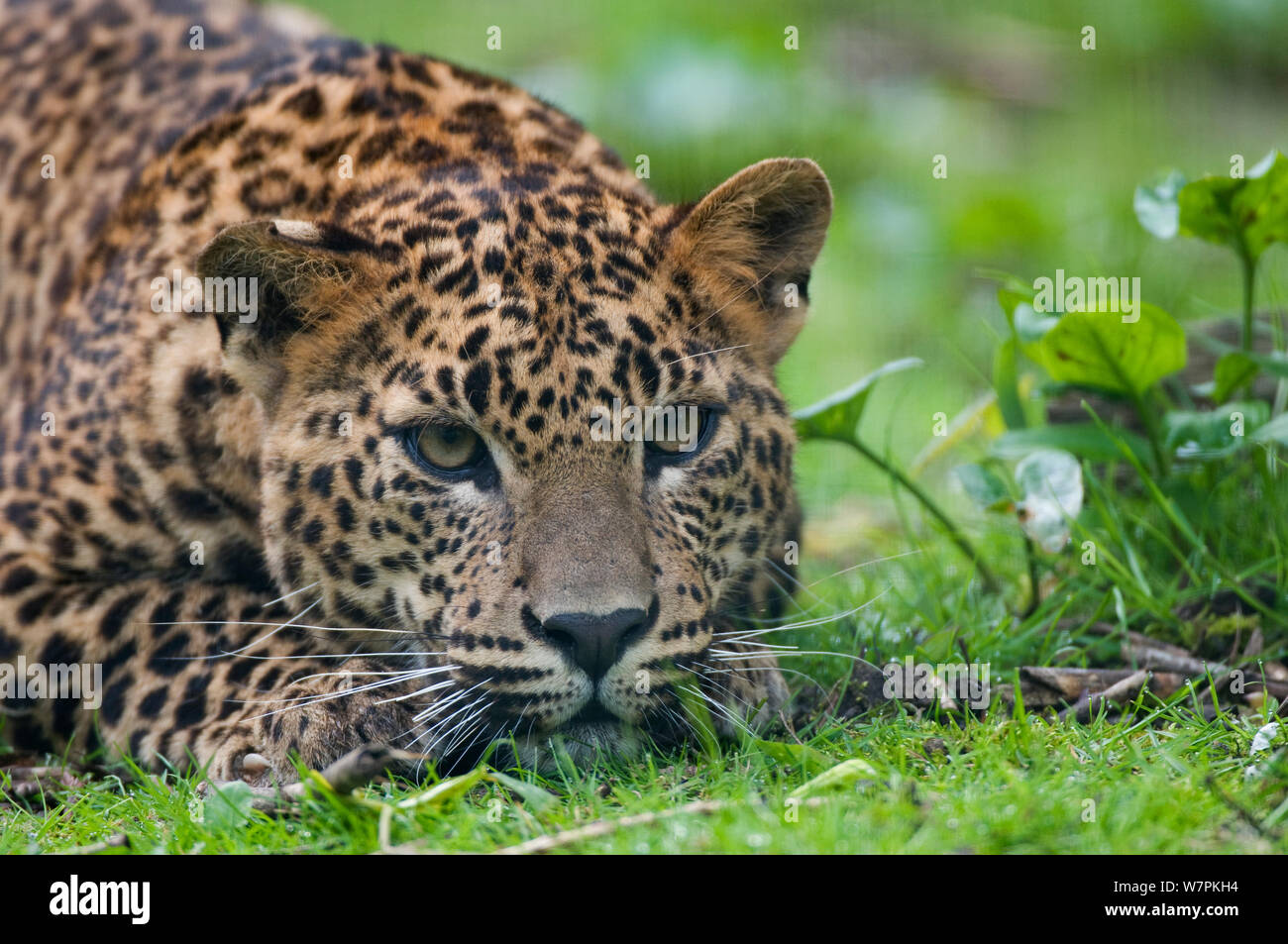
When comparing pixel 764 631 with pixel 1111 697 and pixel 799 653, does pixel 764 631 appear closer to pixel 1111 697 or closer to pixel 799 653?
pixel 799 653

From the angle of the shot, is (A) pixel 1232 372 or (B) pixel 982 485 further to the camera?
(B) pixel 982 485

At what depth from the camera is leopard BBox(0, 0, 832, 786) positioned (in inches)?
203

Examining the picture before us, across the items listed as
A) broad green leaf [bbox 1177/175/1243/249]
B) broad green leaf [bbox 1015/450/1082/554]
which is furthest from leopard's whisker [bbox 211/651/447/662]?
broad green leaf [bbox 1177/175/1243/249]

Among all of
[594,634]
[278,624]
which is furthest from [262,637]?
[594,634]

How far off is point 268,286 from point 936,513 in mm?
3040

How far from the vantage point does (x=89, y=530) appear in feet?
20.2

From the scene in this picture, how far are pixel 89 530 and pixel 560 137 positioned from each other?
2494 mm

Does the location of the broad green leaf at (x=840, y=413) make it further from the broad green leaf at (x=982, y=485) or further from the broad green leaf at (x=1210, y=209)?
the broad green leaf at (x=1210, y=209)

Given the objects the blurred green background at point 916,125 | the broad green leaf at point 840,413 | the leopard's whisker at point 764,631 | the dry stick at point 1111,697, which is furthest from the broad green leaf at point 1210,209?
the blurred green background at point 916,125

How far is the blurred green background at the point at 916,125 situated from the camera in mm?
11203

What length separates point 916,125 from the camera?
52.0 feet

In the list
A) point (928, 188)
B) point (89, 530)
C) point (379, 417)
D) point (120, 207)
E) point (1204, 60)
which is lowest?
point (89, 530)

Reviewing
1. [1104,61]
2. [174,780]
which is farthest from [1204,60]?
[174,780]
